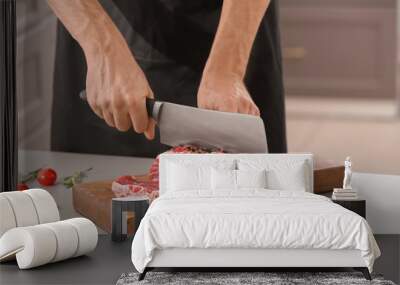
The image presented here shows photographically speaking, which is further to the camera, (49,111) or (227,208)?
(49,111)

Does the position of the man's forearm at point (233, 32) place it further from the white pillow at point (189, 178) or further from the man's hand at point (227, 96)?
the white pillow at point (189, 178)

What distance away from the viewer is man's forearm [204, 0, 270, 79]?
6.66 m

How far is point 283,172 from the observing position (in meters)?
5.90

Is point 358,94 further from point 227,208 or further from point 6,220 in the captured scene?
point 6,220

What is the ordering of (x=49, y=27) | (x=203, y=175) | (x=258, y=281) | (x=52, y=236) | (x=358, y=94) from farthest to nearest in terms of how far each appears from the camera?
(x=49, y=27)
(x=358, y=94)
(x=203, y=175)
(x=52, y=236)
(x=258, y=281)

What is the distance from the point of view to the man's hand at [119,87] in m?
6.72

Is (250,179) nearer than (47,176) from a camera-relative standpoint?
Yes

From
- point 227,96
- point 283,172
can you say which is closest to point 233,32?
point 227,96

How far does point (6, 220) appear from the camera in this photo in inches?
211

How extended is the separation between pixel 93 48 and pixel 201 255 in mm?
2532

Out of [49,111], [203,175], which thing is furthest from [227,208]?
[49,111]

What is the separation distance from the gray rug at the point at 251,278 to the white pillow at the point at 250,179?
2.98 feet

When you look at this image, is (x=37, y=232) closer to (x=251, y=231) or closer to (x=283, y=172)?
(x=251, y=231)

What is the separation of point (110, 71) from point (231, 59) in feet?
3.19
